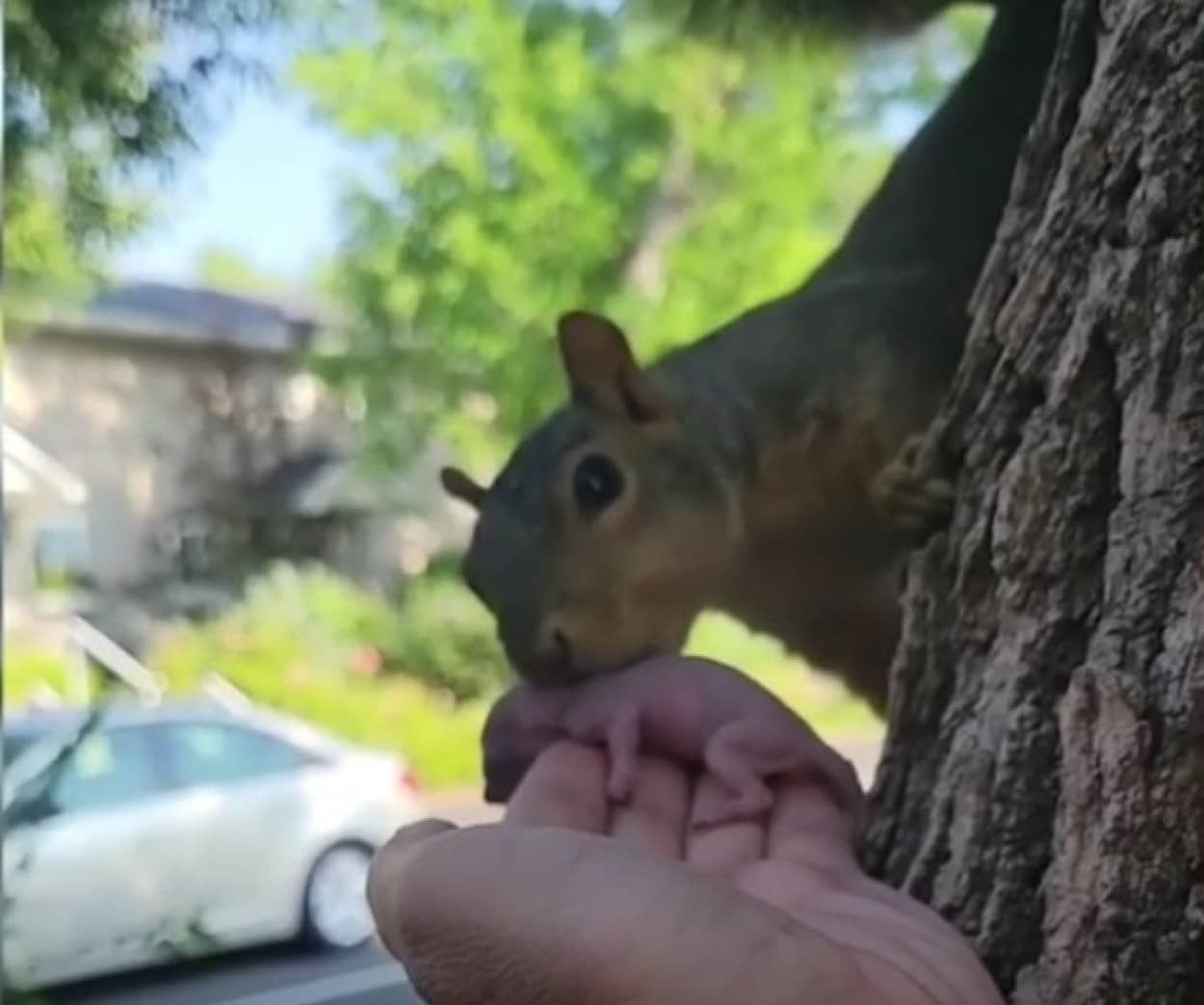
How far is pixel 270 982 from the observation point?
901 millimetres

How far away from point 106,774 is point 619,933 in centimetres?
64

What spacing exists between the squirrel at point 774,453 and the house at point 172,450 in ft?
1.00

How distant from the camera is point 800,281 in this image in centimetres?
67

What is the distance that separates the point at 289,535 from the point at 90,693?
13cm

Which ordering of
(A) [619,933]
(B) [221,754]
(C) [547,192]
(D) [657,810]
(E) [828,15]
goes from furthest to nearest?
(B) [221,754], (C) [547,192], (E) [828,15], (D) [657,810], (A) [619,933]

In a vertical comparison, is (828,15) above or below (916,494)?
above

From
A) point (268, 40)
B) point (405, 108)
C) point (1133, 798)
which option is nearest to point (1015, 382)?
point (1133, 798)

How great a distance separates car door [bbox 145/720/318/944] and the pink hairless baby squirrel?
0.43 m

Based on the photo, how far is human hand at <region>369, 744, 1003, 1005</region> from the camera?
0.35 meters

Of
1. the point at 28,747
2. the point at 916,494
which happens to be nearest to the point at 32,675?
the point at 28,747

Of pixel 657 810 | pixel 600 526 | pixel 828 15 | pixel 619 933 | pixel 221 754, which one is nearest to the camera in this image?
pixel 619 933

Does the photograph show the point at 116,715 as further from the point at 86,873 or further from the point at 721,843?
the point at 721,843

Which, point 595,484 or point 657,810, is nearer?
point 657,810

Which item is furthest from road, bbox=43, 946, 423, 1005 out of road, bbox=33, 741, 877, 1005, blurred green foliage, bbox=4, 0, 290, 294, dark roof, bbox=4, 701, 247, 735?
blurred green foliage, bbox=4, 0, 290, 294
